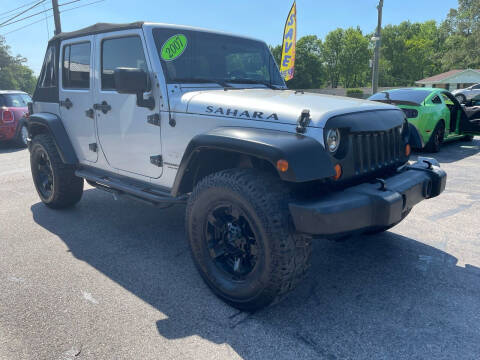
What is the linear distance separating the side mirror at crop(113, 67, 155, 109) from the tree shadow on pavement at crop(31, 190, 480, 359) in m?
1.38

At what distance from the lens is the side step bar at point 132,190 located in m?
3.19

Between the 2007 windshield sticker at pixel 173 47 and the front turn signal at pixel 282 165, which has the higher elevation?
the 2007 windshield sticker at pixel 173 47

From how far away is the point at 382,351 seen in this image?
88.7 inches

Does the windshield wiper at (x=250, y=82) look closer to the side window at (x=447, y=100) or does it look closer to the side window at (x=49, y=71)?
the side window at (x=49, y=71)

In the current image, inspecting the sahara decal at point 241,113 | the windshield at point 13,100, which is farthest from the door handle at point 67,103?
the windshield at point 13,100

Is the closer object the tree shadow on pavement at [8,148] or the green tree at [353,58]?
the tree shadow on pavement at [8,148]

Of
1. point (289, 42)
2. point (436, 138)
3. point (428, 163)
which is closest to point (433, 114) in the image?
point (436, 138)

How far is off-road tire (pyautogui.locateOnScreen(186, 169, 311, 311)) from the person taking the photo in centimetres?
236

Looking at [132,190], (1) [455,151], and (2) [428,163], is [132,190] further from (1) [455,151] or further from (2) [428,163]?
(1) [455,151]

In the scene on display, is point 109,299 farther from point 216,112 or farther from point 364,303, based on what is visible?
point 364,303

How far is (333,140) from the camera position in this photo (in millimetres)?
2559

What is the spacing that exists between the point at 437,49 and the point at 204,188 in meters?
99.2

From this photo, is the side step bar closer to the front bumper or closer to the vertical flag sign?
the front bumper

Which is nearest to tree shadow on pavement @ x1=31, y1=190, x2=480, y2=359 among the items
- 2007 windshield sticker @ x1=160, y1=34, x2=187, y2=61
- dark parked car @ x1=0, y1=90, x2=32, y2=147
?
2007 windshield sticker @ x1=160, y1=34, x2=187, y2=61
